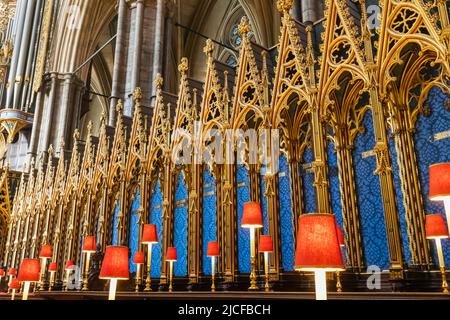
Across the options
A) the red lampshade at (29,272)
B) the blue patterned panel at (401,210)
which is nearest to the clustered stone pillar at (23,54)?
the red lampshade at (29,272)

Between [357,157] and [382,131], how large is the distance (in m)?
1.58

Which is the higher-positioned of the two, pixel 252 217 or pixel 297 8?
pixel 297 8

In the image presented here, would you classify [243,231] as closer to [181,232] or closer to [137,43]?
[181,232]

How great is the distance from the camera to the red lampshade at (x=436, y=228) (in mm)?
4160

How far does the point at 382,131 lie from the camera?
178 inches

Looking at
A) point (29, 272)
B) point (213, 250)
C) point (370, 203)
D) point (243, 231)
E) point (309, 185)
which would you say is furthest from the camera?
point (243, 231)

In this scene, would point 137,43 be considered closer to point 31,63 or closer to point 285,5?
point 285,5

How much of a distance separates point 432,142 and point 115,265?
4.22m

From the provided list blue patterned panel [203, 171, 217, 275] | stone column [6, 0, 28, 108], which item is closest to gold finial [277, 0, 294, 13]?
blue patterned panel [203, 171, 217, 275]

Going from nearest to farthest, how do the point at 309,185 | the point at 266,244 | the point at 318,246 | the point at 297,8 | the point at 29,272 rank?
the point at 318,246, the point at 29,272, the point at 266,244, the point at 309,185, the point at 297,8

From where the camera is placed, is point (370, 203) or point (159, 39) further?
point (159, 39)

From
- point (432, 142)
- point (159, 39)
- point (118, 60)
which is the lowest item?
point (432, 142)

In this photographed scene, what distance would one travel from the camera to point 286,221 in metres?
6.77

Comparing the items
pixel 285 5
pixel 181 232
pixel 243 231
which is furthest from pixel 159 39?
pixel 243 231
